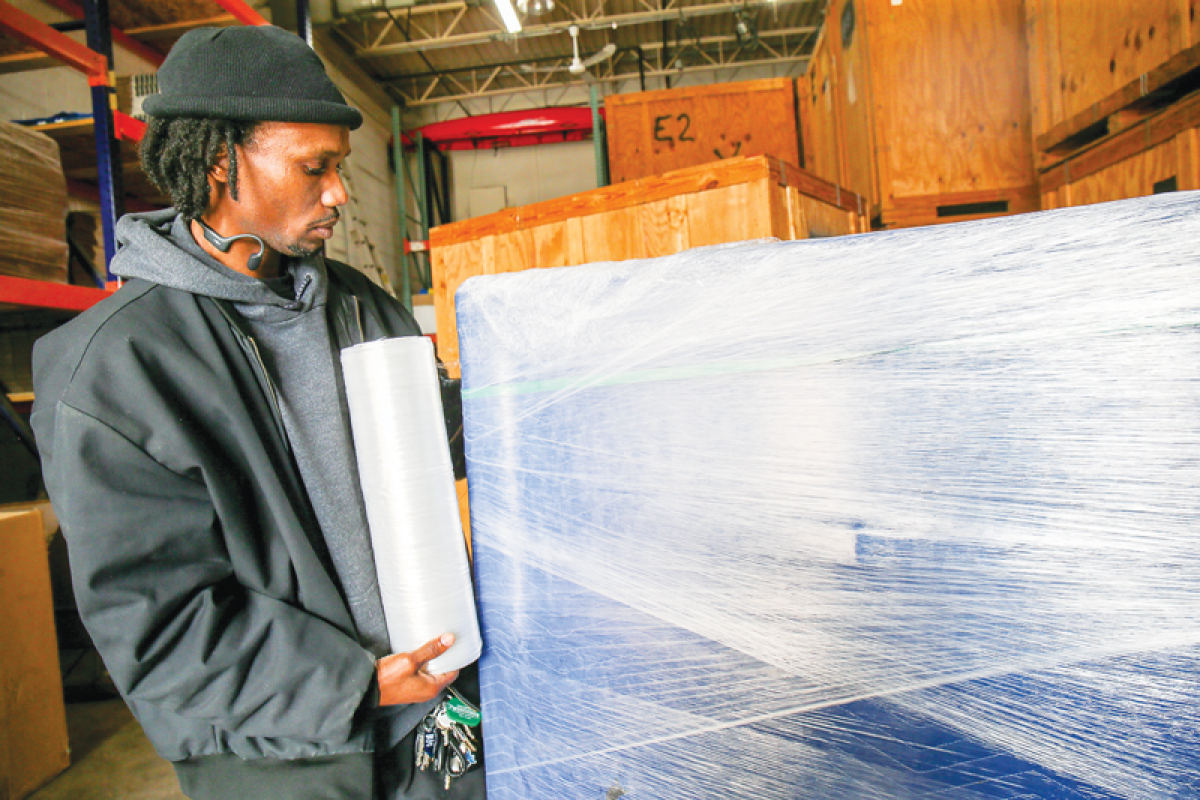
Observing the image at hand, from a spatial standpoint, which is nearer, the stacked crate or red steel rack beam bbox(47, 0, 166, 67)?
the stacked crate

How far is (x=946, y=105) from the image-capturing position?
2707 mm

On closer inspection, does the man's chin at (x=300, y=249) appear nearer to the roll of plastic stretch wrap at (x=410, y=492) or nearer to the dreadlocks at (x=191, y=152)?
the dreadlocks at (x=191, y=152)

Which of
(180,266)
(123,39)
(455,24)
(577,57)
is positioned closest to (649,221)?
(180,266)

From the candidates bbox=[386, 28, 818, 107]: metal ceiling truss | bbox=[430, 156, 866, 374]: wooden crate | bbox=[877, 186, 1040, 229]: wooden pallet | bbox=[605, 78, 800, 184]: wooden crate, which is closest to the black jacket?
bbox=[430, 156, 866, 374]: wooden crate

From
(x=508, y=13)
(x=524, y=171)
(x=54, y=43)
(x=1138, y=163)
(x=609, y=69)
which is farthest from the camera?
(x=524, y=171)

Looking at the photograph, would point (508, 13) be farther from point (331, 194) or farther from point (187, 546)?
point (187, 546)

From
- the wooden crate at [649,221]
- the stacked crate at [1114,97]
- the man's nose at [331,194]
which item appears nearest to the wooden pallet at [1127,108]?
the stacked crate at [1114,97]

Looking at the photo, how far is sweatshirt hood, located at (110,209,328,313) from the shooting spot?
857 mm

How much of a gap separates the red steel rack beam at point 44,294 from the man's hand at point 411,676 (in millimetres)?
1976

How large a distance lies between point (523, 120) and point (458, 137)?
84 cm

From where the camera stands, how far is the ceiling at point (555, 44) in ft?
21.8

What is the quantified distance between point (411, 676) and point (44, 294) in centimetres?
255

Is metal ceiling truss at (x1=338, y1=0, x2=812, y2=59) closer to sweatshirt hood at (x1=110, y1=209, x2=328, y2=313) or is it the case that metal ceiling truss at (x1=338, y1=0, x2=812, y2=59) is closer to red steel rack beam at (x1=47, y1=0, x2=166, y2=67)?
red steel rack beam at (x1=47, y1=0, x2=166, y2=67)

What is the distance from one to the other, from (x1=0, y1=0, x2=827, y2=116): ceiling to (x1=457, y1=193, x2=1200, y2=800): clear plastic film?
6.54m
